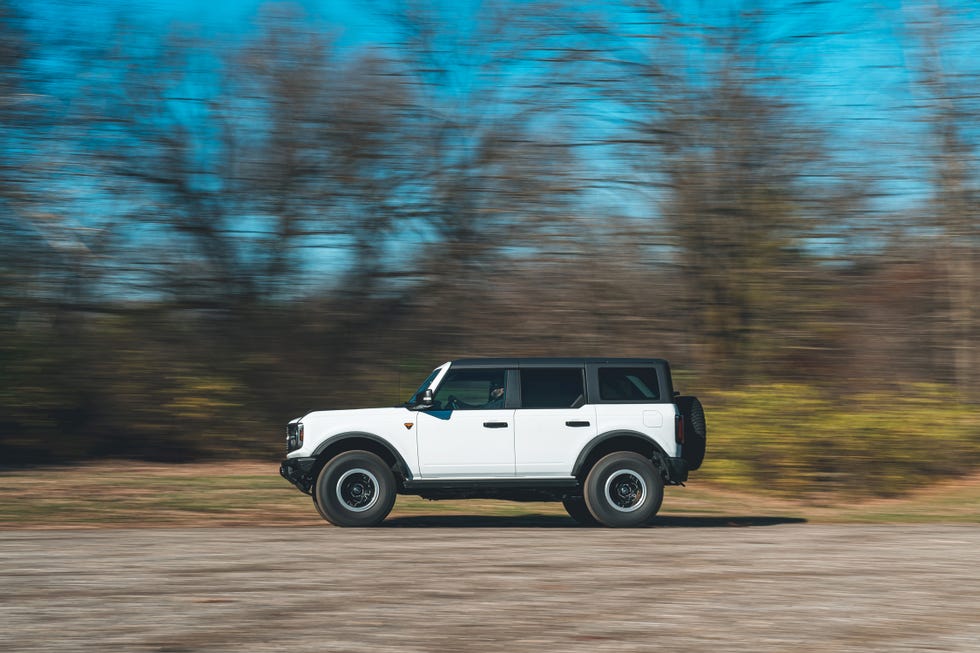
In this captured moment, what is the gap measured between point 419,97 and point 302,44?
2.69 m

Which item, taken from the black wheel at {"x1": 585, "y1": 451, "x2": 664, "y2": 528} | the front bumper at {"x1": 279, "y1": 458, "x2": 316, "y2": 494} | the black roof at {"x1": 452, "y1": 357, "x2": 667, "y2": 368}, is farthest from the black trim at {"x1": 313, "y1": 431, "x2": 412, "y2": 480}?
the black wheel at {"x1": 585, "y1": 451, "x2": 664, "y2": 528}

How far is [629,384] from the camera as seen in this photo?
1298 cm

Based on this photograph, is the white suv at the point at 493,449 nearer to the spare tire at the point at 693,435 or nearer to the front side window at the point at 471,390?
the front side window at the point at 471,390

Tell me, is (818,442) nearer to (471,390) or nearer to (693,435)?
(693,435)

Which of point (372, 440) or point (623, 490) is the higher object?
point (372, 440)

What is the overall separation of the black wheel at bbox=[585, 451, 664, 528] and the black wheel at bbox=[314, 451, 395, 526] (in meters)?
2.32

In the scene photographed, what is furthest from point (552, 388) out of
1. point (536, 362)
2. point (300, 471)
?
point (300, 471)

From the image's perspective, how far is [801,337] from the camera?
21547mm

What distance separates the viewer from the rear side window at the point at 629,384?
12883 mm

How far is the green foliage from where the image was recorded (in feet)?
59.0

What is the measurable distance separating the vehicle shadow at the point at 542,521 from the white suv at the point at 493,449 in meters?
0.88

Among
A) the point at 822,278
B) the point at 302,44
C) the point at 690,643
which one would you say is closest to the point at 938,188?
the point at 822,278

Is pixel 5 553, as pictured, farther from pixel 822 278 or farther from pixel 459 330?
pixel 822 278

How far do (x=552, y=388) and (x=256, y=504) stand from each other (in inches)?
232
